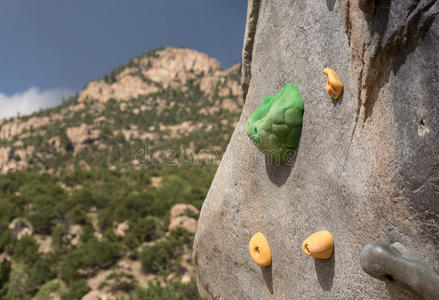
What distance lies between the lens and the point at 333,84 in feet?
5.17

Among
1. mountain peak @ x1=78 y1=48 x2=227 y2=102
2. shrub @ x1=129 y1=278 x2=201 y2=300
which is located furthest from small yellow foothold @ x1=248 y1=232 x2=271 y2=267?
mountain peak @ x1=78 y1=48 x2=227 y2=102

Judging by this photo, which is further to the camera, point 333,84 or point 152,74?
point 152,74

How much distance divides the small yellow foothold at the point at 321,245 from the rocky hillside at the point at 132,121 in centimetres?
2090

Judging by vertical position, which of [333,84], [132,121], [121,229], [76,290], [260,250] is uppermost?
[132,121]

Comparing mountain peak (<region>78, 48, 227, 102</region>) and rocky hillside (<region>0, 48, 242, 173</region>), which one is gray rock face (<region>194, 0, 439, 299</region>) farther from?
mountain peak (<region>78, 48, 227, 102</region>)

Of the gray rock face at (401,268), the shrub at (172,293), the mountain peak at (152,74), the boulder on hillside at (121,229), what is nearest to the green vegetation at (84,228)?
the boulder on hillside at (121,229)

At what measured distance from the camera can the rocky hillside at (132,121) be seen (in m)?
30.9

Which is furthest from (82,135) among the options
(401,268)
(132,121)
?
(401,268)

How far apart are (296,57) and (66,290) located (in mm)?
9930

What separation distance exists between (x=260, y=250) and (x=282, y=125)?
936 mm

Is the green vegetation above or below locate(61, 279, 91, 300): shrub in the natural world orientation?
above

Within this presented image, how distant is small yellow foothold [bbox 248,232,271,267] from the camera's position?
2.23 metres

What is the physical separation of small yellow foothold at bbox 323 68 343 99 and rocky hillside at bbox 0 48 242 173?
2103cm

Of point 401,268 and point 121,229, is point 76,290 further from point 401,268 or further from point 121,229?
point 401,268
